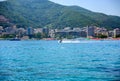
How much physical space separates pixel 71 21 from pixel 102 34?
7215 millimetres

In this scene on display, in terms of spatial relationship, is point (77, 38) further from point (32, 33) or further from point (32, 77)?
point (32, 77)

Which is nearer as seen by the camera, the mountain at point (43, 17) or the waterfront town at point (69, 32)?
the waterfront town at point (69, 32)

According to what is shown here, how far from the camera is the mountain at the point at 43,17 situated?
2561cm

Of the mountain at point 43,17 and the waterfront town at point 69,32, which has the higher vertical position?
the mountain at point 43,17

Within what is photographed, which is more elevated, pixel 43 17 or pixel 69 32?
pixel 43 17

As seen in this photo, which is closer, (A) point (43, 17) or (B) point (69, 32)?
(A) point (43, 17)

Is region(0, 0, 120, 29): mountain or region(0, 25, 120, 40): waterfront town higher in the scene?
region(0, 0, 120, 29): mountain

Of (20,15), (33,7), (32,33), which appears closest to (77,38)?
(33,7)

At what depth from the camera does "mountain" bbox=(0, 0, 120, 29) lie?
1008 inches

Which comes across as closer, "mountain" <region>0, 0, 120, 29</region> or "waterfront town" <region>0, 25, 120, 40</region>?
"waterfront town" <region>0, 25, 120, 40</region>

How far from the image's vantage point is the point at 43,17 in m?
27.7

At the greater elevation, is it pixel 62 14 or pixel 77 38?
pixel 62 14

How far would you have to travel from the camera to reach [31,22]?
2656 centimetres

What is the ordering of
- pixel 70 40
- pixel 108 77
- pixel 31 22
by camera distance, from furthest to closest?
1. pixel 70 40
2. pixel 31 22
3. pixel 108 77
